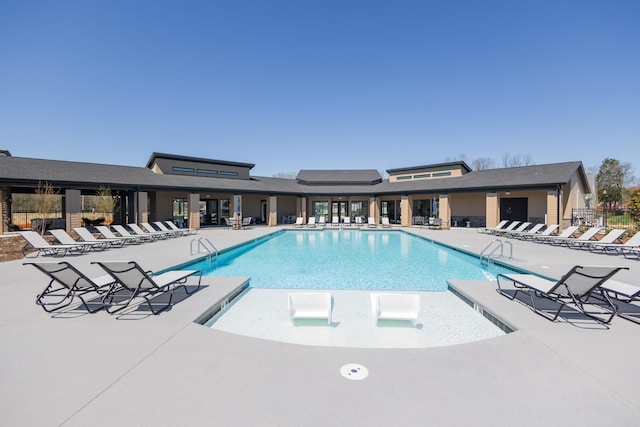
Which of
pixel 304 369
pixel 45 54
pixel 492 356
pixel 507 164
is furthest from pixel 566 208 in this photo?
pixel 507 164

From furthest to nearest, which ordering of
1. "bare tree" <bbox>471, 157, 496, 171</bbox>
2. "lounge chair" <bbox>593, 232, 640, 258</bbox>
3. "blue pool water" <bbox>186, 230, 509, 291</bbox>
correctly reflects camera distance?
"bare tree" <bbox>471, 157, 496, 171</bbox>, "lounge chair" <bbox>593, 232, 640, 258</bbox>, "blue pool water" <bbox>186, 230, 509, 291</bbox>

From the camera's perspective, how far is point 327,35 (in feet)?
53.6

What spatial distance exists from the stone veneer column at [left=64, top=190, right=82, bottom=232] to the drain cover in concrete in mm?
18656

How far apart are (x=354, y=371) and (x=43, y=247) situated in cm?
1310

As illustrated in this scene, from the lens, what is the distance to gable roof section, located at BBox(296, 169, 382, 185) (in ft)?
96.5

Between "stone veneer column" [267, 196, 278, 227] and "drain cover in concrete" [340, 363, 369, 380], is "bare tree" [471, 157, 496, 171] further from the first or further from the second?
"drain cover in concrete" [340, 363, 369, 380]

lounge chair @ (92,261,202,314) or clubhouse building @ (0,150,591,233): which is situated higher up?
clubhouse building @ (0,150,591,233)

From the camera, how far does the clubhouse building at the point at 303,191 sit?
1699 cm

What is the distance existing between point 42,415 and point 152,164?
2523 centimetres

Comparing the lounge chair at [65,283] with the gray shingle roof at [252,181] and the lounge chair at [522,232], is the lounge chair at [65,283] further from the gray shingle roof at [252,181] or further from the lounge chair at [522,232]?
the lounge chair at [522,232]

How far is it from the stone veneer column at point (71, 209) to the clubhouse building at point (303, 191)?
0.14ft

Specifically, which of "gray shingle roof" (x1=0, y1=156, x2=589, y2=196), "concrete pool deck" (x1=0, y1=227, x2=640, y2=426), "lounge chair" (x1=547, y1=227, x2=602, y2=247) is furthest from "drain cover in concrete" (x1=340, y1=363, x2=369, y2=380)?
"gray shingle roof" (x1=0, y1=156, x2=589, y2=196)

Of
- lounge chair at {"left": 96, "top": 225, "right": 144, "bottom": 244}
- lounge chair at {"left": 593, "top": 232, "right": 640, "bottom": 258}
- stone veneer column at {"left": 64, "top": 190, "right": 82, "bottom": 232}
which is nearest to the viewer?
lounge chair at {"left": 593, "top": 232, "right": 640, "bottom": 258}

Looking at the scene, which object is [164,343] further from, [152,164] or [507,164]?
[507,164]
